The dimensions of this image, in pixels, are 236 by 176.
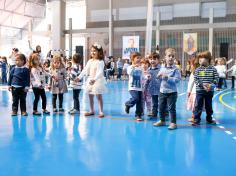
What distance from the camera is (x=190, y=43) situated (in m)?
21.0

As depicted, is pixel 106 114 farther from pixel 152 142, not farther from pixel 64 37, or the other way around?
pixel 64 37

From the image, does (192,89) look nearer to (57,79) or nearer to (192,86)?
(192,86)

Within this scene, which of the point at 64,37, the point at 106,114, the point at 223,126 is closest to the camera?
the point at 223,126

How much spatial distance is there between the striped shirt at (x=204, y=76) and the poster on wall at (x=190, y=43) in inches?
614

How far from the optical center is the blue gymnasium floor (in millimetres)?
3461

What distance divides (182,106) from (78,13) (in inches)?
789

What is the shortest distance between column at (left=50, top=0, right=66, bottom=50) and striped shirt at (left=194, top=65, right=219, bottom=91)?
63.1ft

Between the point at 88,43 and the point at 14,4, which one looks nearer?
the point at 88,43

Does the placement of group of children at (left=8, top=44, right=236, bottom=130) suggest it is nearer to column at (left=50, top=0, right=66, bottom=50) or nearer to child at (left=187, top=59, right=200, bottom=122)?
child at (left=187, top=59, right=200, bottom=122)

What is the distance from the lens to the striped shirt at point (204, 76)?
18.9 feet

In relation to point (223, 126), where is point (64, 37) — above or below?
above

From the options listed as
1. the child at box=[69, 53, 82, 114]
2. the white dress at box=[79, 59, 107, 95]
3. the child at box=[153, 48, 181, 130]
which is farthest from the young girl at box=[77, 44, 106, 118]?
the child at box=[153, 48, 181, 130]

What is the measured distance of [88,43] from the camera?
82.6ft

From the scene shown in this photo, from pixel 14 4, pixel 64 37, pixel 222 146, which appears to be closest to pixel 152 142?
pixel 222 146
